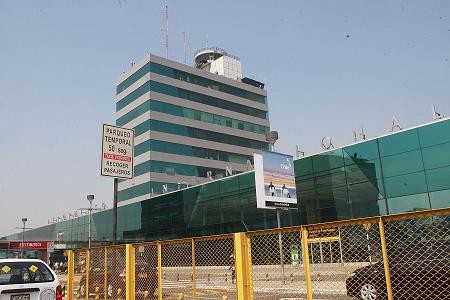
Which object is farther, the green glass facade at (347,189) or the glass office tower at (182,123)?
the glass office tower at (182,123)

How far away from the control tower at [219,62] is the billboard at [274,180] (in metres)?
57.7

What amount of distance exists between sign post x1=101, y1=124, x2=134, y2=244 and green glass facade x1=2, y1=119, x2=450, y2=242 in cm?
1890

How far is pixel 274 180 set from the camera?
29.9 metres

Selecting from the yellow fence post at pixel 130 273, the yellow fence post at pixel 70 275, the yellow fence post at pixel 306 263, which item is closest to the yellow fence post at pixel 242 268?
the yellow fence post at pixel 306 263

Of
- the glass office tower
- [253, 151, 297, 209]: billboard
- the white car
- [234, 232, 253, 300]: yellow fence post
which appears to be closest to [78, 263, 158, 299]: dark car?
the white car

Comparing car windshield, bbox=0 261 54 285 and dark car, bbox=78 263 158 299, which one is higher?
car windshield, bbox=0 261 54 285

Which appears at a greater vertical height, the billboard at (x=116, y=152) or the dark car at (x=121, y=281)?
the billboard at (x=116, y=152)

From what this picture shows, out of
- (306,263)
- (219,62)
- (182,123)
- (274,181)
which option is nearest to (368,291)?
(306,263)

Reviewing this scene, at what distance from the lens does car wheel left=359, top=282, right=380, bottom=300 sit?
1159cm

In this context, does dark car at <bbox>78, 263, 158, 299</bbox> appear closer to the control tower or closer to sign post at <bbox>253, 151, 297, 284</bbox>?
sign post at <bbox>253, 151, 297, 284</bbox>

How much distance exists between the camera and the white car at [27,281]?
29.5 feet

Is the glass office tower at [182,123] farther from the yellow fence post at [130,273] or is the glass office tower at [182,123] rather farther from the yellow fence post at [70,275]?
the yellow fence post at [130,273]

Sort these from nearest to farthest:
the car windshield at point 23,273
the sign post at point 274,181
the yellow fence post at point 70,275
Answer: the car windshield at point 23,273 → the yellow fence post at point 70,275 → the sign post at point 274,181

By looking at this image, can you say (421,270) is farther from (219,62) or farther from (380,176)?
(219,62)
